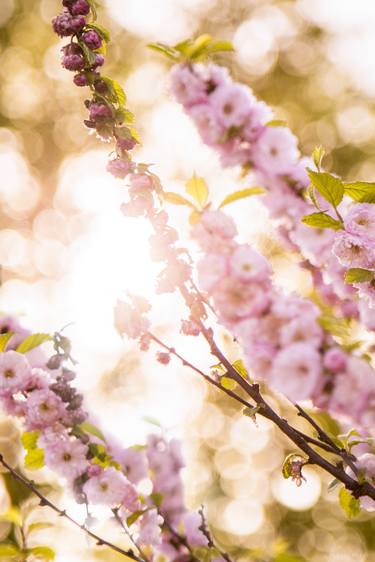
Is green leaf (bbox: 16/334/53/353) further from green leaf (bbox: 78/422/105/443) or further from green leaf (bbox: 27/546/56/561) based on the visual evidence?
green leaf (bbox: 27/546/56/561)

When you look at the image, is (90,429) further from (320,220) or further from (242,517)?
(242,517)

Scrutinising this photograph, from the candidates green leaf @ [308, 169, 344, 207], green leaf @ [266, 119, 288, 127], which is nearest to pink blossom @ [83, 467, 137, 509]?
green leaf @ [308, 169, 344, 207]

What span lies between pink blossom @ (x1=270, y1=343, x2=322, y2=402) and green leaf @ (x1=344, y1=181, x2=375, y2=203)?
94 centimetres

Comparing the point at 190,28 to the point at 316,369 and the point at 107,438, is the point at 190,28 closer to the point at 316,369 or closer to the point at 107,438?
the point at 107,438

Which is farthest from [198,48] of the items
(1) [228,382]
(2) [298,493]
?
(2) [298,493]

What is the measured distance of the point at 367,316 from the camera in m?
2.41

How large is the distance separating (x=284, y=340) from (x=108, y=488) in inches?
64.3

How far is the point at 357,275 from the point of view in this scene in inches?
78.6

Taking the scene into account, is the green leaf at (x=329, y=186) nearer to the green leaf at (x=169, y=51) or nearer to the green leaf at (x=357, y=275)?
the green leaf at (x=357, y=275)

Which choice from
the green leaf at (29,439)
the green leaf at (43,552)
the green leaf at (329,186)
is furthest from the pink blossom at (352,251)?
the green leaf at (43,552)

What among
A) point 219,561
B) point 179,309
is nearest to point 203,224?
point 179,309

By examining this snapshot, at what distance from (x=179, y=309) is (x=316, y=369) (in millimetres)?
1124

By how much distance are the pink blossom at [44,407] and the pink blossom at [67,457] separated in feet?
0.38

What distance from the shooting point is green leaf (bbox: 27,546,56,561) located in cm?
290
